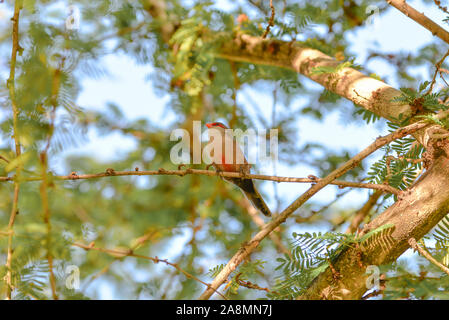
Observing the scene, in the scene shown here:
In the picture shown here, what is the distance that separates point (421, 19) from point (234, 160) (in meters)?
1.70

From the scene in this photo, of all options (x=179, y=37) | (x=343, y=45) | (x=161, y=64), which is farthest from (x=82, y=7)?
(x=343, y=45)

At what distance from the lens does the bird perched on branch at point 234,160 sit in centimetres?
318

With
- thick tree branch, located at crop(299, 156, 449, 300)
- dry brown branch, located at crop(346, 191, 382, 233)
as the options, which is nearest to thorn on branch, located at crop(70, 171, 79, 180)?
thick tree branch, located at crop(299, 156, 449, 300)

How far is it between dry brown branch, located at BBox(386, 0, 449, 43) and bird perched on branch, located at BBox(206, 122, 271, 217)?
1.56m

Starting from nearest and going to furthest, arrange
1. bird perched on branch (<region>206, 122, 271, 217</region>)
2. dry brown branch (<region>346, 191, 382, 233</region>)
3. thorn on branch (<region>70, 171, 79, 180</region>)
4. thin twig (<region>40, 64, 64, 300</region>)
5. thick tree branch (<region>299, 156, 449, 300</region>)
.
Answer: thick tree branch (<region>299, 156, 449, 300</region>)
thorn on branch (<region>70, 171, 79, 180</region>)
thin twig (<region>40, 64, 64, 300</region>)
dry brown branch (<region>346, 191, 382, 233</region>)
bird perched on branch (<region>206, 122, 271, 217</region>)

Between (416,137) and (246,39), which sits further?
(246,39)

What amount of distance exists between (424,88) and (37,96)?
1.94m

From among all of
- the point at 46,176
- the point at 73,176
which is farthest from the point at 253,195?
the point at 46,176

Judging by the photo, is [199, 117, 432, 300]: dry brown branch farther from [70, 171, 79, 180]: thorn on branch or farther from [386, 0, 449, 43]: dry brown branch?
[70, 171, 79, 180]: thorn on branch

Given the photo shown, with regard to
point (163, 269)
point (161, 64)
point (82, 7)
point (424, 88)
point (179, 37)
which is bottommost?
point (163, 269)

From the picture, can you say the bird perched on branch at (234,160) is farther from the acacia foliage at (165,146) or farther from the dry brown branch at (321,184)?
the dry brown branch at (321,184)

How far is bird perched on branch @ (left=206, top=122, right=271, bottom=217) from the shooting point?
3178 millimetres

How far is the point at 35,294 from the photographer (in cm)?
185
